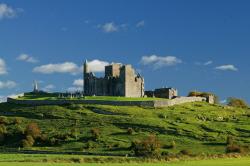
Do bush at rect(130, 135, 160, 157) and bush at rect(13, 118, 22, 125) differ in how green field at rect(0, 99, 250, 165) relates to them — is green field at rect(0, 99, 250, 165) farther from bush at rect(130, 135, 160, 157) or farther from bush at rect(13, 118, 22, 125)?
bush at rect(130, 135, 160, 157)

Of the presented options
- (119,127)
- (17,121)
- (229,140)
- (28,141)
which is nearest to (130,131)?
(119,127)

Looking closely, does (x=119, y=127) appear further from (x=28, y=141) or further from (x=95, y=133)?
(x=28, y=141)

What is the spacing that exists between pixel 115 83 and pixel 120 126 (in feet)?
157

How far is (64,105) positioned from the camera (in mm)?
158125

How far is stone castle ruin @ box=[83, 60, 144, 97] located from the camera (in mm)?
179875

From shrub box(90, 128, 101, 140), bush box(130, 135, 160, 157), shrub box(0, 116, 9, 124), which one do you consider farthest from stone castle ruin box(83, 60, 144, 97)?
bush box(130, 135, 160, 157)

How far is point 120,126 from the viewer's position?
443 ft

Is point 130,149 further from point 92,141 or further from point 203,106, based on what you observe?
point 203,106

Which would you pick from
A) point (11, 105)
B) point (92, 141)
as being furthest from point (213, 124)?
point (11, 105)

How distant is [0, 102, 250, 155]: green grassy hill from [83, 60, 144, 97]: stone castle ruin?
61.4 ft

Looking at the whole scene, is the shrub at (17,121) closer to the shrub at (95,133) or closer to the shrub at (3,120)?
the shrub at (3,120)

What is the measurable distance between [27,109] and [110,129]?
33.4m

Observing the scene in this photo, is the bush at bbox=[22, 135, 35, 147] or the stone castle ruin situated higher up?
the stone castle ruin

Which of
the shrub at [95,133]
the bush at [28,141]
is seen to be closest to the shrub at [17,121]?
the bush at [28,141]
